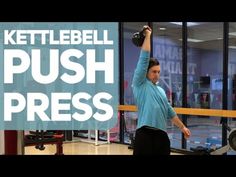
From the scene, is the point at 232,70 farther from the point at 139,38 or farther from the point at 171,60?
the point at 139,38

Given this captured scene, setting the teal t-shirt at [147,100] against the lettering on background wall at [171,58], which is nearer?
the teal t-shirt at [147,100]

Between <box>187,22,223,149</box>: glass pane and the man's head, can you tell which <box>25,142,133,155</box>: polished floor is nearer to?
<box>187,22,223,149</box>: glass pane

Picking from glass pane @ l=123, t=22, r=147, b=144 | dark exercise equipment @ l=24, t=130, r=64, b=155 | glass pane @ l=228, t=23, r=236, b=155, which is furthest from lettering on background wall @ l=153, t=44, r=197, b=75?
dark exercise equipment @ l=24, t=130, r=64, b=155

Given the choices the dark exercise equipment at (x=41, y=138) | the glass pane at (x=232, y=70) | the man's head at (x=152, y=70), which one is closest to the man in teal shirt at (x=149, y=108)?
the man's head at (x=152, y=70)

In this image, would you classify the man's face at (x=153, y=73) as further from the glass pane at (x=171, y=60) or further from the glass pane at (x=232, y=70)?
the glass pane at (x=171, y=60)

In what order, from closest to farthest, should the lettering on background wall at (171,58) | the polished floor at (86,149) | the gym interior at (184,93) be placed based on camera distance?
the gym interior at (184,93) → the polished floor at (86,149) → the lettering on background wall at (171,58)

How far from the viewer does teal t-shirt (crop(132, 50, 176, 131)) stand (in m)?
2.38

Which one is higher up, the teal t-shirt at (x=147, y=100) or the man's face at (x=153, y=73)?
the man's face at (x=153, y=73)

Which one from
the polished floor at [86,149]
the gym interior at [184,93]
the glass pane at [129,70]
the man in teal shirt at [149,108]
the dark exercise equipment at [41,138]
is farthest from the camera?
the glass pane at [129,70]

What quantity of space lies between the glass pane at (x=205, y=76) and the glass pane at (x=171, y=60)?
9.0 inches

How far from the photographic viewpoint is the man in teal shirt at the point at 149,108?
7.79 feet

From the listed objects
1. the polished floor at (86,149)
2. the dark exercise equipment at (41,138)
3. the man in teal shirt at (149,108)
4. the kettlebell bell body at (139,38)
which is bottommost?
the polished floor at (86,149)
